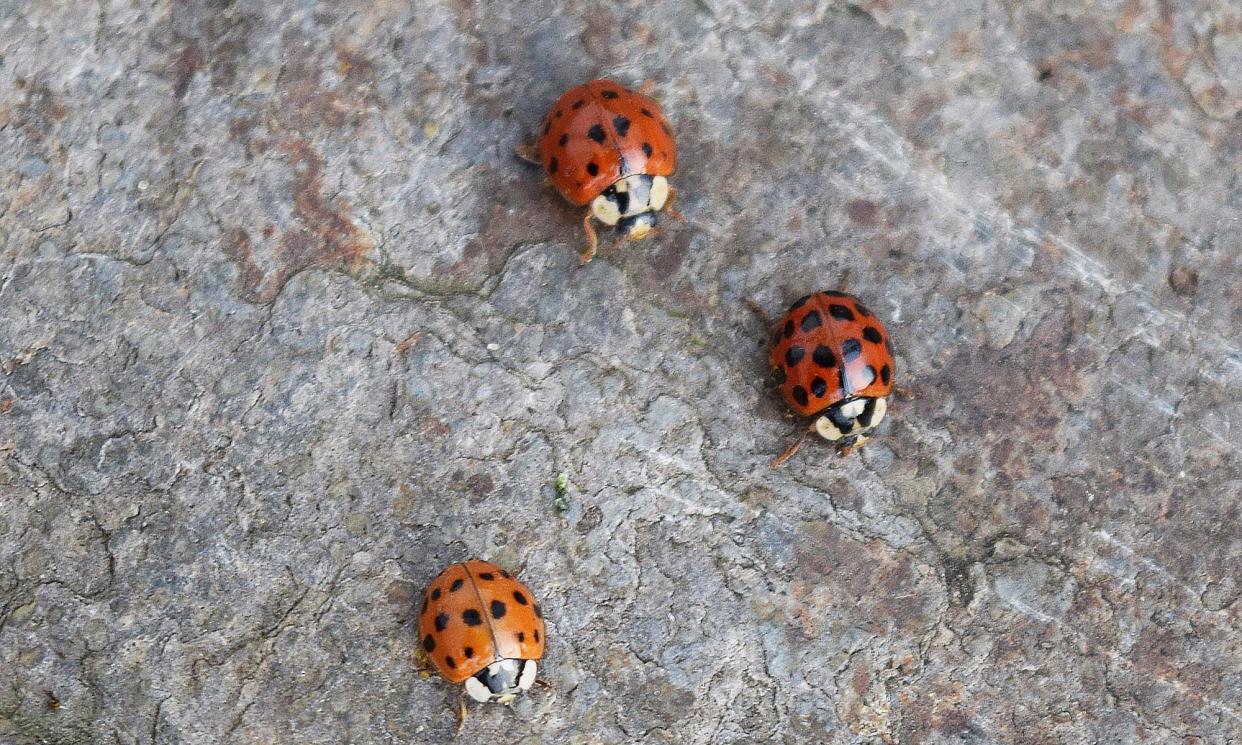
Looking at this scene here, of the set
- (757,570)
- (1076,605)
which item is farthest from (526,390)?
(1076,605)

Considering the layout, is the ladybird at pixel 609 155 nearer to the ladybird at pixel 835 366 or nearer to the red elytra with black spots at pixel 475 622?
the ladybird at pixel 835 366

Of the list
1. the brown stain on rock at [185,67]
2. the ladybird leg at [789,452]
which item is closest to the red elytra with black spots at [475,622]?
the ladybird leg at [789,452]

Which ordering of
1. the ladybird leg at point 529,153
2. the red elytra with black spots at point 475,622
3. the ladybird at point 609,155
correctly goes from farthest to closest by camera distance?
1. the ladybird leg at point 529,153
2. the ladybird at point 609,155
3. the red elytra with black spots at point 475,622

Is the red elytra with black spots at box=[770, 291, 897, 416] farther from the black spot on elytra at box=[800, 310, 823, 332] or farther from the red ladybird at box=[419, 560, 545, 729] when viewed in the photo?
the red ladybird at box=[419, 560, 545, 729]

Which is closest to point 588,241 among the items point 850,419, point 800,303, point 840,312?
point 800,303

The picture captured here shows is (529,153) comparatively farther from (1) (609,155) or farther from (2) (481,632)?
(2) (481,632)

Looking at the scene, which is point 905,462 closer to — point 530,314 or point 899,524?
point 899,524

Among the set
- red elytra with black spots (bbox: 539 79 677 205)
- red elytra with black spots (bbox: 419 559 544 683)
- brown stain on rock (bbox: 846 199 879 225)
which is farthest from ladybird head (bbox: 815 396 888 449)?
red elytra with black spots (bbox: 419 559 544 683)

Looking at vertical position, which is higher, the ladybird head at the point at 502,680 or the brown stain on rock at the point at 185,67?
the brown stain on rock at the point at 185,67
